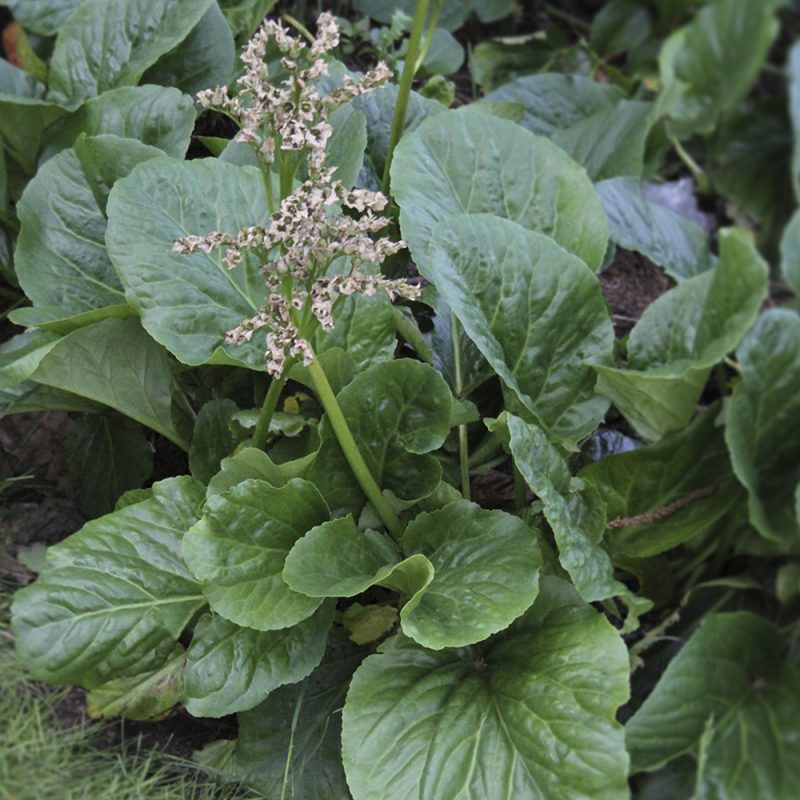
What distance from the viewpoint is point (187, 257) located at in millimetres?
1200

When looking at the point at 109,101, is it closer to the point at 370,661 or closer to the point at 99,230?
the point at 99,230

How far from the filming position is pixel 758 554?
47.1 inches

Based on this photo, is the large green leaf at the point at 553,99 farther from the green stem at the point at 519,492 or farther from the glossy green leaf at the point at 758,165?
the green stem at the point at 519,492

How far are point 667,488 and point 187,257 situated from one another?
0.65m

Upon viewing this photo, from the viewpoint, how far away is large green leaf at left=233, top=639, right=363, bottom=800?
46.5 inches

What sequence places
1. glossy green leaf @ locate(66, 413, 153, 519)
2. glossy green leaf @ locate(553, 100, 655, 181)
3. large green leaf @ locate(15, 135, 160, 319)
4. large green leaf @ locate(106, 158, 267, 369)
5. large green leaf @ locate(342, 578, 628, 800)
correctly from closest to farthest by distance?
large green leaf @ locate(342, 578, 628, 800) < large green leaf @ locate(106, 158, 267, 369) < large green leaf @ locate(15, 135, 160, 319) < glossy green leaf @ locate(66, 413, 153, 519) < glossy green leaf @ locate(553, 100, 655, 181)

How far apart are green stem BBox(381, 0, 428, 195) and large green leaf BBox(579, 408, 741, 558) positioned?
501 mm

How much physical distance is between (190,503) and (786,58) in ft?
2.62

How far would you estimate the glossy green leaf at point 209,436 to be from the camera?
1.25 meters

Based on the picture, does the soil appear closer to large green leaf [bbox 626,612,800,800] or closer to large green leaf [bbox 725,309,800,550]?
large green leaf [bbox 725,309,800,550]

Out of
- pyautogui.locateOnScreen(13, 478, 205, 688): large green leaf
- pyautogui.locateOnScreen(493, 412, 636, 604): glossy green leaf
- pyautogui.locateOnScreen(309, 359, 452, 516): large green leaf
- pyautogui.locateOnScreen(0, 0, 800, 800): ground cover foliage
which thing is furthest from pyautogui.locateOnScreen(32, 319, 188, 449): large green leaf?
pyautogui.locateOnScreen(493, 412, 636, 604): glossy green leaf

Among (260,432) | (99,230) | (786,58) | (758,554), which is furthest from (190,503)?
(786,58)

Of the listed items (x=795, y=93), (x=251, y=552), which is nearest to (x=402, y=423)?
(x=251, y=552)

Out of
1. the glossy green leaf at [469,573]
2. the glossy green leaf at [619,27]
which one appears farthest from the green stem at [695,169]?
the glossy green leaf at [469,573]
